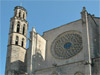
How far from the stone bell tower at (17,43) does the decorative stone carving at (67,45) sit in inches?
134

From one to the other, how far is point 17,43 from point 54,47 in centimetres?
401

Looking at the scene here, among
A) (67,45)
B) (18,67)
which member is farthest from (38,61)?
(67,45)

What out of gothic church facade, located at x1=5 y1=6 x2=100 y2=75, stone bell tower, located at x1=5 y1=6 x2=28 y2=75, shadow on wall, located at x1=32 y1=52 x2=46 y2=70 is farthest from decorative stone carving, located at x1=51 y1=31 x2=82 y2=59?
stone bell tower, located at x1=5 y1=6 x2=28 y2=75

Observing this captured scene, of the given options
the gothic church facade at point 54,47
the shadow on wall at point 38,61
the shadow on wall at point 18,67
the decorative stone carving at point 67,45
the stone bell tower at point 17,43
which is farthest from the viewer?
the stone bell tower at point 17,43

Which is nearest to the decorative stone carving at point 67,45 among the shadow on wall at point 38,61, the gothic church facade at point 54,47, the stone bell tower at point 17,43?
the gothic church facade at point 54,47

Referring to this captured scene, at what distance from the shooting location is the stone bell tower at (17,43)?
66.7 ft

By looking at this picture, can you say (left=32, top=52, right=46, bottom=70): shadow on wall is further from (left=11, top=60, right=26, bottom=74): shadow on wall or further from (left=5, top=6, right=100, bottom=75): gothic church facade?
(left=11, top=60, right=26, bottom=74): shadow on wall

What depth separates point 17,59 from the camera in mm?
20750

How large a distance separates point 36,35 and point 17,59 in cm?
313

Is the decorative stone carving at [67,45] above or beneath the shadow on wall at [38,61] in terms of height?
above

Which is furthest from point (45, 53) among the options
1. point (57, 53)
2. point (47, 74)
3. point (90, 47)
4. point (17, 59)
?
point (90, 47)

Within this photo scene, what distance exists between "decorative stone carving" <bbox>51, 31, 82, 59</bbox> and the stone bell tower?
11.2ft

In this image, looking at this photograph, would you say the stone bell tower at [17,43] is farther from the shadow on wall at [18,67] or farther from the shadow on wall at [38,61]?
the shadow on wall at [38,61]

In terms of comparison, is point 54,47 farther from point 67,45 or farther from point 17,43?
point 17,43
